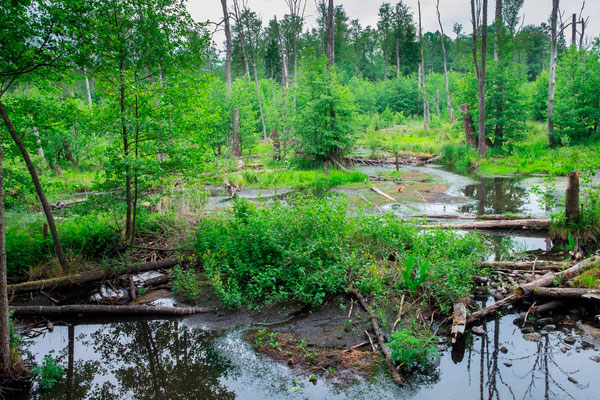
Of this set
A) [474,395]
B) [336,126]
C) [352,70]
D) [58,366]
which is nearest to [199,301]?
[58,366]

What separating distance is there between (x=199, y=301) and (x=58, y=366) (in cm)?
232

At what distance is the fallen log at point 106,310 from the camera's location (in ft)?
20.5

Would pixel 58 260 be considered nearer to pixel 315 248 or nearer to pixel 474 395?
pixel 315 248

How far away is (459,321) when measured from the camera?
520 centimetres

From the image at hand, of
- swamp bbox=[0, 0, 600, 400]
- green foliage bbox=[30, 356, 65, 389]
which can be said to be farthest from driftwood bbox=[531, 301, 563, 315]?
green foliage bbox=[30, 356, 65, 389]

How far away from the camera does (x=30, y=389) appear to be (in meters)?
4.53

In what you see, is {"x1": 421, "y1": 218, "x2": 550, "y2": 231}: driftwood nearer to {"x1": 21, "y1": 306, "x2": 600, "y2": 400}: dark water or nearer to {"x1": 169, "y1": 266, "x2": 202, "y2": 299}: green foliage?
{"x1": 21, "y1": 306, "x2": 600, "y2": 400}: dark water

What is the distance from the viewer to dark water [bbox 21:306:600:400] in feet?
13.9

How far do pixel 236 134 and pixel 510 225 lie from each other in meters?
19.0

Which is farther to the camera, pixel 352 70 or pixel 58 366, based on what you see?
pixel 352 70

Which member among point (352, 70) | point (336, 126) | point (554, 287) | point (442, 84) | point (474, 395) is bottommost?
point (474, 395)

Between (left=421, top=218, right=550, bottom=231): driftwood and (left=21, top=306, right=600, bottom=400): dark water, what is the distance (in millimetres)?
4208

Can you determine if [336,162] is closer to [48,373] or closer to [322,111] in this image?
[322,111]

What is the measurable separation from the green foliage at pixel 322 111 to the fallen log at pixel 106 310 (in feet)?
47.5
